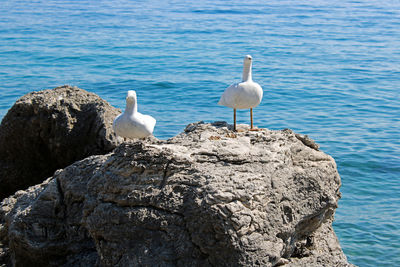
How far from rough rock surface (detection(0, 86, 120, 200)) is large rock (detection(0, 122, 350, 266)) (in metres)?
1.31

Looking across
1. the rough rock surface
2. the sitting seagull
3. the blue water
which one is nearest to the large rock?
the sitting seagull

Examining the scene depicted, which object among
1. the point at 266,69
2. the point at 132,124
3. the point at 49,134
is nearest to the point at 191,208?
the point at 132,124

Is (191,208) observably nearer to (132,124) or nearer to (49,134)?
(132,124)

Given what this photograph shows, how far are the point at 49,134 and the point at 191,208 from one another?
Result: 2.83 m

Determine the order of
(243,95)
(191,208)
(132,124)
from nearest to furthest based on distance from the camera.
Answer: (191,208), (132,124), (243,95)

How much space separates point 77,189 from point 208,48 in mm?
12919

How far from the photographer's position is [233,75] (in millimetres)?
13703

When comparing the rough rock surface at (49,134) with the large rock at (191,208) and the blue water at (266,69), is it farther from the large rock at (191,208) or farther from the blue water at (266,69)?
the blue water at (266,69)

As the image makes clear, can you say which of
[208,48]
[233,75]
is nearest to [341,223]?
[233,75]

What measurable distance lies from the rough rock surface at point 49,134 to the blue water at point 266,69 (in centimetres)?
328

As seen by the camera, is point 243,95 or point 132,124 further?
point 243,95

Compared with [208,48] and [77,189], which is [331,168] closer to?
[77,189]

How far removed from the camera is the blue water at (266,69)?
834 centimetres

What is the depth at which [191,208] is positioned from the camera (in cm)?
361
